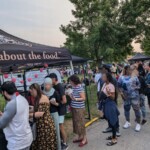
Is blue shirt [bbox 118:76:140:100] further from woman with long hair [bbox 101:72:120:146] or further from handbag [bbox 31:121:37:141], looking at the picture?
handbag [bbox 31:121:37:141]

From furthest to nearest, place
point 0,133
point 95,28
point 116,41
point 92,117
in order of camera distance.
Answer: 1. point 116,41
2. point 95,28
3. point 92,117
4. point 0,133

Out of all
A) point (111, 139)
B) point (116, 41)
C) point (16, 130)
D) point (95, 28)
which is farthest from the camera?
point (116, 41)

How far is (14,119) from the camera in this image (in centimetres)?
386

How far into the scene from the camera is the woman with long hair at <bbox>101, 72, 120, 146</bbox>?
6270 millimetres

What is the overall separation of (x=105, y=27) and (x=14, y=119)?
785 inches

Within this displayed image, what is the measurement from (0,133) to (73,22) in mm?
21263

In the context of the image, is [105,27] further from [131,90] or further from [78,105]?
[78,105]

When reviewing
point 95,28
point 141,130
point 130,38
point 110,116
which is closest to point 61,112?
point 110,116

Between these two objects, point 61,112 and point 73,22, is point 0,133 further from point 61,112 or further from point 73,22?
point 73,22

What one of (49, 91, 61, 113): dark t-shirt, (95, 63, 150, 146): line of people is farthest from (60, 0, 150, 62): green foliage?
(49, 91, 61, 113): dark t-shirt

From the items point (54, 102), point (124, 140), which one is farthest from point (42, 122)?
point (124, 140)

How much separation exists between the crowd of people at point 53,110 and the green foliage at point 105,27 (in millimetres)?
14911

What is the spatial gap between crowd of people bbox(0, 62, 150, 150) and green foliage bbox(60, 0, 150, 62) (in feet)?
48.9

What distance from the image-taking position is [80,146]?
6414 mm
